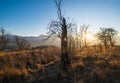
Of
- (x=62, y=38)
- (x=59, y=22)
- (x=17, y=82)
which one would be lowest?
(x=17, y=82)

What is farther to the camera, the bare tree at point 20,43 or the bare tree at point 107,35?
the bare tree at point 20,43

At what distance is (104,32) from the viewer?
4103cm

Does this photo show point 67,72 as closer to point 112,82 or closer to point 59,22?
point 112,82

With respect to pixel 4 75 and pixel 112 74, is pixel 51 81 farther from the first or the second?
pixel 112 74

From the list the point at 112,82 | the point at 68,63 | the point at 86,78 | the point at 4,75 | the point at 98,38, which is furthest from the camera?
the point at 98,38

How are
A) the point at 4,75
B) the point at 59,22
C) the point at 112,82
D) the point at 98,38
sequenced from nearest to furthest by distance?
1. the point at 112,82
2. the point at 4,75
3. the point at 59,22
4. the point at 98,38

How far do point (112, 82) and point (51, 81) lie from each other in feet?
8.95

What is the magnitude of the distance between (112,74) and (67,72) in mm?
2209

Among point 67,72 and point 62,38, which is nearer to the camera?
point 67,72

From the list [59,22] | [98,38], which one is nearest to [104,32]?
[98,38]

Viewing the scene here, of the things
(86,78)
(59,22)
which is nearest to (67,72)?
(86,78)

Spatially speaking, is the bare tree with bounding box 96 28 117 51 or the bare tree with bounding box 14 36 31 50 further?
the bare tree with bounding box 14 36 31 50

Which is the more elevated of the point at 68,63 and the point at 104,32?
the point at 104,32

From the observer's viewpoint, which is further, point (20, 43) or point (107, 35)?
point (20, 43)
